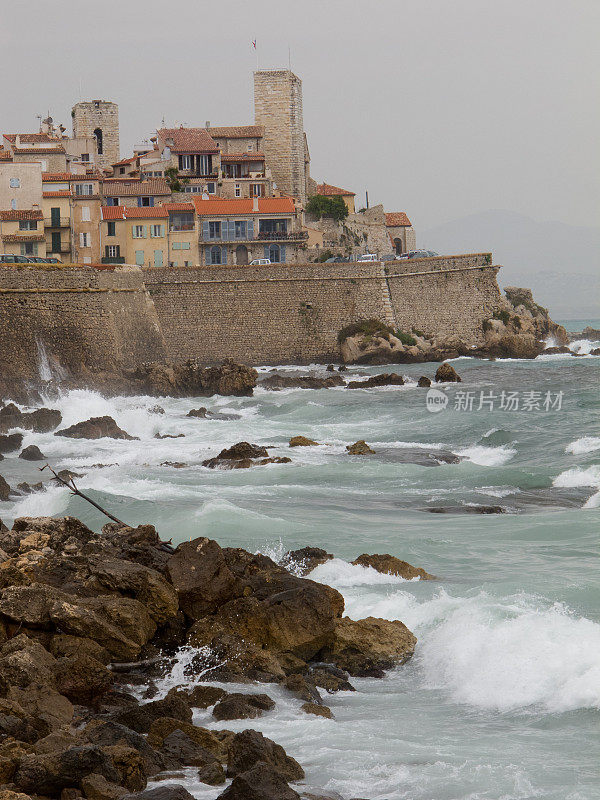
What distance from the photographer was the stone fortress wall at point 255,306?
39.3 m

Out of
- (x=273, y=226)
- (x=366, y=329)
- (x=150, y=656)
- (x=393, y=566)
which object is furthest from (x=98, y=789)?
(x=273, y=226)

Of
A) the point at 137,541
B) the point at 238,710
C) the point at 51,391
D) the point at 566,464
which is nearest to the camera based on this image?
the point at 238,710

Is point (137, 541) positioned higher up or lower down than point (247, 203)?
lower down

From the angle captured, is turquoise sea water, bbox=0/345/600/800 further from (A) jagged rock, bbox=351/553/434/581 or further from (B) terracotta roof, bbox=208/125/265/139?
(B) terracotta roof, bbox=208/125/265/139

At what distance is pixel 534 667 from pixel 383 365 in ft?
118

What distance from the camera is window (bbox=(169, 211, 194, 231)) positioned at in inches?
2033

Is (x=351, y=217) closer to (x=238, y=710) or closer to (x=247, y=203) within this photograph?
(x=247, y=203)

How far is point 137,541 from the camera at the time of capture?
43.2 feet

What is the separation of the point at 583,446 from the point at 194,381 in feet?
54.8

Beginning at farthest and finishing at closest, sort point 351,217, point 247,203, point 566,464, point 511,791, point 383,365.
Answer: point 351,217 < point 247,203 < point 383,365 < point 566,464 < point 511,791

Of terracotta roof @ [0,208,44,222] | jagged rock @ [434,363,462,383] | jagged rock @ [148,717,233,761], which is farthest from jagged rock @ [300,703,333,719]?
terracotta roof @ [0,208,44,222]

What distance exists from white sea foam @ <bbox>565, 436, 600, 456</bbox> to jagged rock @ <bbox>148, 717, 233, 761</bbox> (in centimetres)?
1660

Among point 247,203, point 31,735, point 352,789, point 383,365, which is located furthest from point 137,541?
point 247,203

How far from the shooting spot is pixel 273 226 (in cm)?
5431
